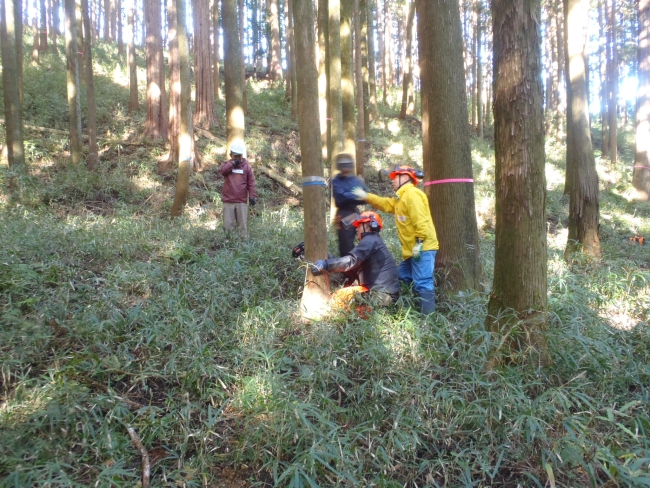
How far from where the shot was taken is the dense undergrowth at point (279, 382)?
2.47 meters

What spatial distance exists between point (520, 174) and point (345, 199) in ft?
8.43

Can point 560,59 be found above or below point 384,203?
above

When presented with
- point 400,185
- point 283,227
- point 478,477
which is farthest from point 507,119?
point 283,227

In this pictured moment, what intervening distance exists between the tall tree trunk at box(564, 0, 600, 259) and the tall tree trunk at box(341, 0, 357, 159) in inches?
157

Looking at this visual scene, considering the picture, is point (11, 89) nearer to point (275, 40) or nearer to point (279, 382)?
point (279, 382)

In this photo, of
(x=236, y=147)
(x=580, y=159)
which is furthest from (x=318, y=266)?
(x=580, y=159)

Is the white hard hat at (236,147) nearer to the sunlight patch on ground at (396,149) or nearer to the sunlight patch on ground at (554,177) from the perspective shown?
the sunlight patch on ground at (396,149)

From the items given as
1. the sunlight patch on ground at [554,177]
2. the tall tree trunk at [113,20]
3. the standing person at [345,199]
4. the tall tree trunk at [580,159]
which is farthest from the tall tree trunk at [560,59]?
the tall tree trunk at [113,20]

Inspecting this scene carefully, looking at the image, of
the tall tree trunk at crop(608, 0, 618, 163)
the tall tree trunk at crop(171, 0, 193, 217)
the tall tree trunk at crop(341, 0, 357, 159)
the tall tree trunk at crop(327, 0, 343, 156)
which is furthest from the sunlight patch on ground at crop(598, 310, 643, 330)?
the tall tree trunk at crop(608, 0, 618, 163)

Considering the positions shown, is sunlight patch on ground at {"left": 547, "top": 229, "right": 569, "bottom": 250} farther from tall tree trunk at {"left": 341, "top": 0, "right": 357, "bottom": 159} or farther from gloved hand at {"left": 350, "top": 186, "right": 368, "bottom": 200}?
gloved hand at {"left": 350, "top": 186, "right": 368, "bottom": 200}

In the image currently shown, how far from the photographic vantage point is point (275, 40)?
69.7ft

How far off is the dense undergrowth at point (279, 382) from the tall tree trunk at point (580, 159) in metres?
1.69

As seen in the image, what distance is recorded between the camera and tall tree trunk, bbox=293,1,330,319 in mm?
4082

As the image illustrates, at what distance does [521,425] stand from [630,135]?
109ft
